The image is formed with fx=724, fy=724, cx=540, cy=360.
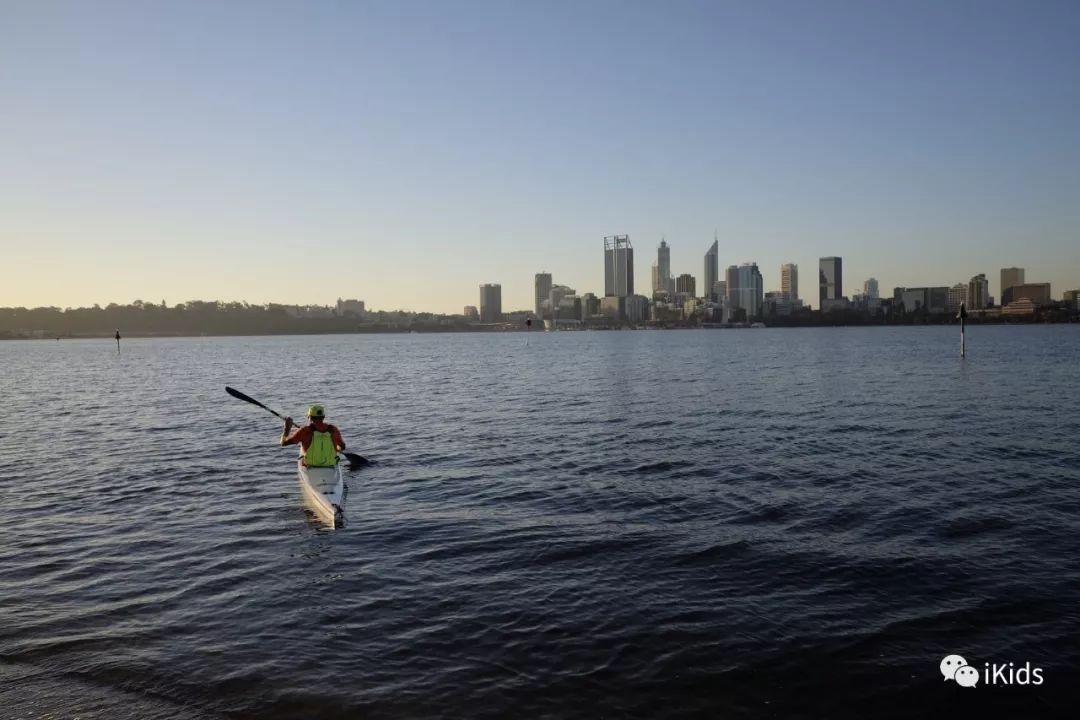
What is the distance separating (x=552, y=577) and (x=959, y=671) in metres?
6.93

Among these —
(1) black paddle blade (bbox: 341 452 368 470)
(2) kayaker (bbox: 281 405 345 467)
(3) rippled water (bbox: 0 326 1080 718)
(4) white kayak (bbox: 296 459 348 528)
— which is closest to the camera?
(3) rippled water (bbox: 0 326 1080 718)

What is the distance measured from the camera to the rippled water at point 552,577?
998 cm

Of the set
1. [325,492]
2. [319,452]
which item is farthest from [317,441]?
[325,492]

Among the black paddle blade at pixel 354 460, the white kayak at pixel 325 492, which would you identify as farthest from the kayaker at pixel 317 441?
the black paddle blade at pixel 354 460

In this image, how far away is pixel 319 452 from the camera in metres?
21.1

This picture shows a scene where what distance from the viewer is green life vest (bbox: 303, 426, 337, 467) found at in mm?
21000

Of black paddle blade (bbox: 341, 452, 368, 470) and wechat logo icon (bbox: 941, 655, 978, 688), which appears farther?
black paddle blade (bbox: 341, 452, 368, 470)

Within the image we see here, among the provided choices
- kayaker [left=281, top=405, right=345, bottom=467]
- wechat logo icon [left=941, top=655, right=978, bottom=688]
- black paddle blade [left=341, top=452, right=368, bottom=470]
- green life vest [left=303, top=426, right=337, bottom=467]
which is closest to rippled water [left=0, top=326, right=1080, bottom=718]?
wechat logo icon [left=941, top=655, right=978, bottom=688]

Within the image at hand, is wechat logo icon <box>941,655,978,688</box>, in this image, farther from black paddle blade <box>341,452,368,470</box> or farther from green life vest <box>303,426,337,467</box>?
black paddle blade <box>341,452,368,470</box>

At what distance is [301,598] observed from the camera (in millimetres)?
13305

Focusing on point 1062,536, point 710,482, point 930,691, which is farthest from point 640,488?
point 930,691

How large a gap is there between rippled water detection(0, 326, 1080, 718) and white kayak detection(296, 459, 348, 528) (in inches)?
16.3

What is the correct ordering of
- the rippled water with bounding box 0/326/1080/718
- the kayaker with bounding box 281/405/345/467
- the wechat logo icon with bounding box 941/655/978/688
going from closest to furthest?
the rippled water with bounding box 0/326/1080/718
the wechat logo icon with bounding box 941/655/978/688
the kayaker with bounding box 281/405/345/467

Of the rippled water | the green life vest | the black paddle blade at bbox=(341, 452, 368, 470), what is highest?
the green life vest
